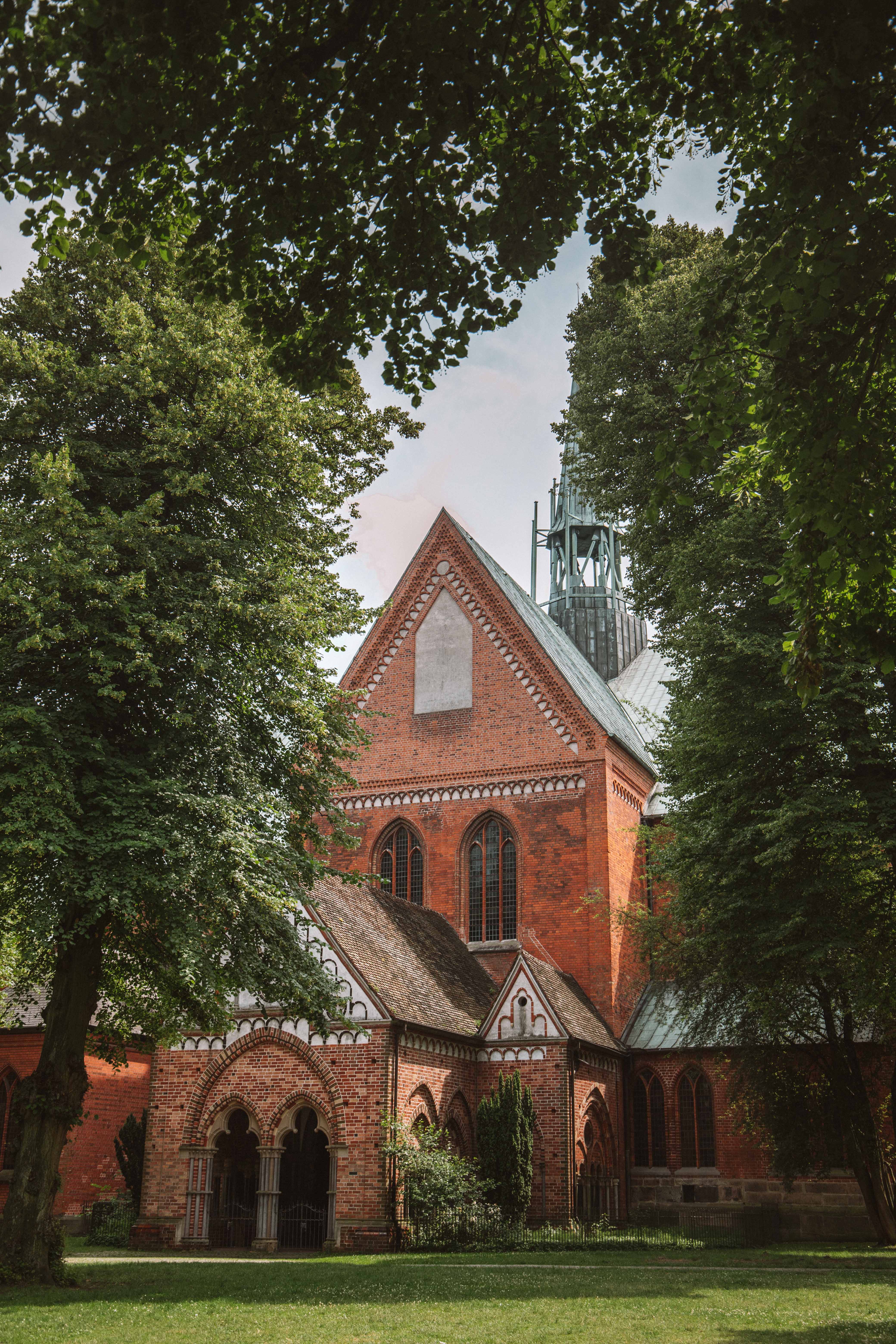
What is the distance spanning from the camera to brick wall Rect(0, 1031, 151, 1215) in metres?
26.0

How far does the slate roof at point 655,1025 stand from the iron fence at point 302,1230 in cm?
868

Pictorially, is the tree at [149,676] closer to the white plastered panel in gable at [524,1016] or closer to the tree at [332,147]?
the tree at [332,147]

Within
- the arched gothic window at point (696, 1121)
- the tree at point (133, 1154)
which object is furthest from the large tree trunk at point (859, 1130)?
the tree at point (133, 1154)

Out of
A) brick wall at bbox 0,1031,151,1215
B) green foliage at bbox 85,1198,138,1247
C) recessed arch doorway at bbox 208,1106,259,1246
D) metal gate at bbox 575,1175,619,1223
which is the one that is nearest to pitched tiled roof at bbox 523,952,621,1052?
metal gate at bbox 575,1175,619,1223

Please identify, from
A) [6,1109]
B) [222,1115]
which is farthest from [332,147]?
[6,1109]

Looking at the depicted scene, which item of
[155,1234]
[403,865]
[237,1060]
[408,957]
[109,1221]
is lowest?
[109,1221]

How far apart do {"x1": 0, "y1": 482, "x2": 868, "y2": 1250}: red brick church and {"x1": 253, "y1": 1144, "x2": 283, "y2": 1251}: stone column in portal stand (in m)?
0.04

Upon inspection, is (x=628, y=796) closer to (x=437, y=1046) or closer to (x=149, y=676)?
(x=437, y=1046)

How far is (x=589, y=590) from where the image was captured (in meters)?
43.9

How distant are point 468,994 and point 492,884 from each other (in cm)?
421

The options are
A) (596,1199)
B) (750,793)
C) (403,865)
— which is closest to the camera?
(750,793)

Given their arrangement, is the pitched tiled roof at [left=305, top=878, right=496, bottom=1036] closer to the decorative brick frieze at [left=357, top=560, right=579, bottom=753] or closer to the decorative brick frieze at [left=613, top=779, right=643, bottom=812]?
the decorative brick frieze at [left=613, top=779, right=643, bottom=812]

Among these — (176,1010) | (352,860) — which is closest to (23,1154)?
(176,1010)

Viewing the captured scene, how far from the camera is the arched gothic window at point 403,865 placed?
30.0 m
